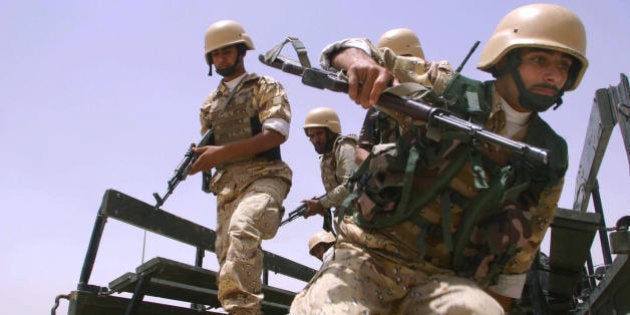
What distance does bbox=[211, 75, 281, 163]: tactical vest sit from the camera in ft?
15.1

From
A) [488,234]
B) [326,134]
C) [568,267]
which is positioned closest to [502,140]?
[488,234]

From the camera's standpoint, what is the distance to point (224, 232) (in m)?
4.35

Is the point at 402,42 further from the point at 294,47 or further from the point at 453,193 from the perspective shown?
the point at 453,193

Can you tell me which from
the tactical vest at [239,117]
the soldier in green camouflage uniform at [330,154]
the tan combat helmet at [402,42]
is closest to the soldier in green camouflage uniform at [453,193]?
the tactical vest at [239,117]

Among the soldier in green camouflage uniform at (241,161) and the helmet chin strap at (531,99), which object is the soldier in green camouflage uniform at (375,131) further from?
the soldier in green camouflage uniform at (241,161)

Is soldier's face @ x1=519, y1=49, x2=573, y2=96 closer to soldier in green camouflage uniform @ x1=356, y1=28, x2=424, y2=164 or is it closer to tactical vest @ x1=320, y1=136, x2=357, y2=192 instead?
soldier in green camouflage uniform @ x1=356, y1=28, x2=424, y2=164

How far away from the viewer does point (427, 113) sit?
7.44 feet

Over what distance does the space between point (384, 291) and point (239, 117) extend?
2546 millimetres

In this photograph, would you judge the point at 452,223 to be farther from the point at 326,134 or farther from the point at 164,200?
the point at 326,134

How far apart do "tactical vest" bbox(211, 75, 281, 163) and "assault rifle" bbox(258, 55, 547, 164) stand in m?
1.99

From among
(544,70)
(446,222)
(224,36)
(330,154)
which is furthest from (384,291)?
(330,154)

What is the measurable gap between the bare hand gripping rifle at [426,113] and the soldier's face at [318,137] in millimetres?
4236

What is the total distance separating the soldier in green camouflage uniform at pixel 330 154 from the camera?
5.54 metres

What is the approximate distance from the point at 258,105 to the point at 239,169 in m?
0.50
